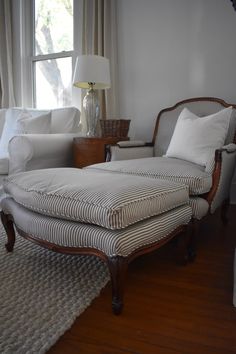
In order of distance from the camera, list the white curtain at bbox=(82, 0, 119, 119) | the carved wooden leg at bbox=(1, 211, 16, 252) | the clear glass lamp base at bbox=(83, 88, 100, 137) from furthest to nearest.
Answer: the white curtain at bbox=(82, 0, 119, 119) < the clear glass lamp base at bbox=(83, 88, 100, 137) < the carved wooden leg at bbox=(1, 211, 16, 252)

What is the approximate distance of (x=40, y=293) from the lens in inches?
49.6

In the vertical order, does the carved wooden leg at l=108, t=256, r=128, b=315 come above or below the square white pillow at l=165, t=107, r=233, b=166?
below

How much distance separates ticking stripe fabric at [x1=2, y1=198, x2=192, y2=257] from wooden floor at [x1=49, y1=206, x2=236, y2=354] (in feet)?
0.76

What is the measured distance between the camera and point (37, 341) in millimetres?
969

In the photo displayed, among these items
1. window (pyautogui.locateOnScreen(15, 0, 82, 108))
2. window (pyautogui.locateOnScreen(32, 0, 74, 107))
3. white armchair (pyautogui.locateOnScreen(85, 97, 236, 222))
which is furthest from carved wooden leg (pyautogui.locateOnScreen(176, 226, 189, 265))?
window (pyautogui.locateOnScreen(32, 0, 74, 107))

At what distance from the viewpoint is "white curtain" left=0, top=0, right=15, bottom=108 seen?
3648mm

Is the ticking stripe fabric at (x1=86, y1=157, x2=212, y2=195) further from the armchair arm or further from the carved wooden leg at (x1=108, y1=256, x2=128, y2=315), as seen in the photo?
the carved wooden leg at (x1=108, y1=256, x2=128, y2=315)

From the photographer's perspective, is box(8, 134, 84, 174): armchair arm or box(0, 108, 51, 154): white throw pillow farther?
box(0, 108, 51, 154): white throw pillow

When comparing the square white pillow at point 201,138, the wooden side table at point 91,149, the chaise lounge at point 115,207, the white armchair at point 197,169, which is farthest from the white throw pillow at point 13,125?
the square white pillow at point 201,138

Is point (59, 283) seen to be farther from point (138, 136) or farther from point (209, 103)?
point (138, 136)

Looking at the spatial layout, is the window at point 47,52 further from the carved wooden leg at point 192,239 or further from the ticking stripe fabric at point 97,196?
the carved wooden leg at point 192,239

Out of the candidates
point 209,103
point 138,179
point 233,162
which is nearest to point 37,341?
point 138,179

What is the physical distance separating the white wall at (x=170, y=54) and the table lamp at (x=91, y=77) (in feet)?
1.61

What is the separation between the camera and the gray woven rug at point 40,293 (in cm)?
99
